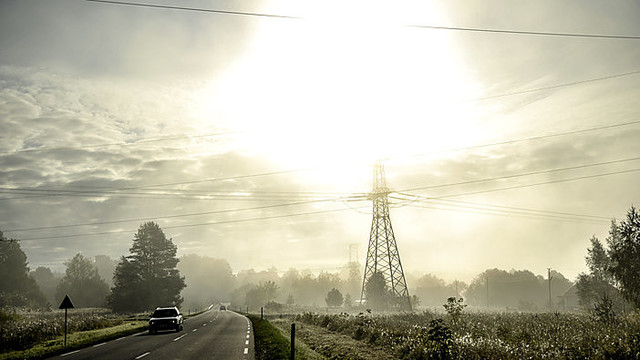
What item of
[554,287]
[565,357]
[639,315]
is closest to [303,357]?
[565,357]

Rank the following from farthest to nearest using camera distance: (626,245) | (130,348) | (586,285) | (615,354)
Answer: (586,285), (626,245), (130,348), (615,354)

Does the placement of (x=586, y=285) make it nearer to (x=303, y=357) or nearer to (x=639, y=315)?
(x=639, y=315)

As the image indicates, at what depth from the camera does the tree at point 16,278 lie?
→ 97512 mm

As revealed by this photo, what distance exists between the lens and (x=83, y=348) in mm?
22719

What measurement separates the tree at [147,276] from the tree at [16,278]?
2582 centimetres

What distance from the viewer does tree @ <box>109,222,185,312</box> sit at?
8256 cm

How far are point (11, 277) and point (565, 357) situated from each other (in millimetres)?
117786

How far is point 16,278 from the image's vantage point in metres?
103

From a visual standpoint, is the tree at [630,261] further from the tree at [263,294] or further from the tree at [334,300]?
the tree at [263,294]

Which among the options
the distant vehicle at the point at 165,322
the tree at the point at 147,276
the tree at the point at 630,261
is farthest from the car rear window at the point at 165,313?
the tree at the point at 147,276

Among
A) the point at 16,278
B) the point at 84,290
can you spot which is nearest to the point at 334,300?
the point at 84,290

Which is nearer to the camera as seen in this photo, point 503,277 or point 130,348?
point 130,348

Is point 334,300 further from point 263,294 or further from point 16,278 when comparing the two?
point 16,278

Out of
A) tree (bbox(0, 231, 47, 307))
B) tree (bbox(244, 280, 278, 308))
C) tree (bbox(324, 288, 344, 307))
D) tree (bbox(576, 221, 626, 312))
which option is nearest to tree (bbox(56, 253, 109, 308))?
tree (bbox(0, 231, 47, 307))
